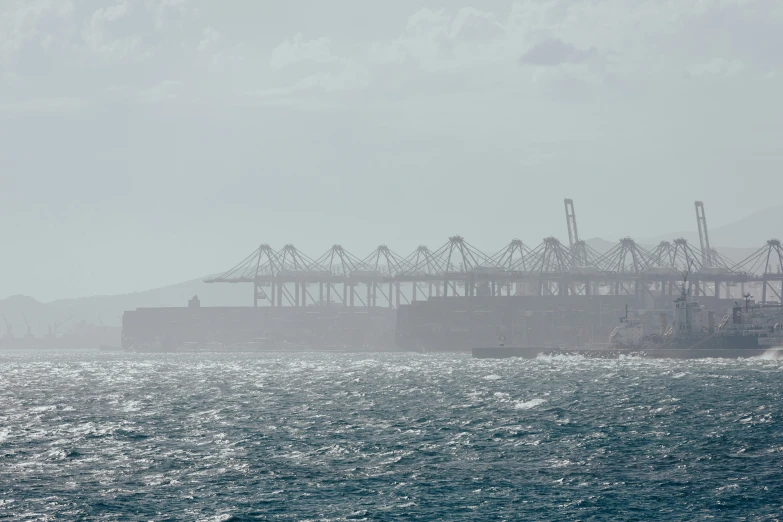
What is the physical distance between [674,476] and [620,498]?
21.0ft

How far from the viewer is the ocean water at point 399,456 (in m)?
44.3

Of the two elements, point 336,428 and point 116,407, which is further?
point 116,407

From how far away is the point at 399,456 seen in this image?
192 ft

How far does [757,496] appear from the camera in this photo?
45.7 meters

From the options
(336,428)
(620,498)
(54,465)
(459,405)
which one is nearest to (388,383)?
(459,405)

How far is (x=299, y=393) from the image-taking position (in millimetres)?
110625

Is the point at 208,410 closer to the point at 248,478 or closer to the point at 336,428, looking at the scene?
the point at 336,428

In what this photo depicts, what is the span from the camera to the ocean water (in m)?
44.3

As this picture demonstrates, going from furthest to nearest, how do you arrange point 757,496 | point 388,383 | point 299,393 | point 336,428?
point 388,383 → point 299,393 → point 336,428 → point 757,496

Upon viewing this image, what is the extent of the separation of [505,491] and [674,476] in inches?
363

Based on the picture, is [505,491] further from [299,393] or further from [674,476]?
[299,393]

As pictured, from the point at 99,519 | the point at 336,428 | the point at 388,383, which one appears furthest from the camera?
the point at 388,383

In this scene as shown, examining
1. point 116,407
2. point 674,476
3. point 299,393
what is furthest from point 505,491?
point 299,393

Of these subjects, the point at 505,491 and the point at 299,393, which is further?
the point at 299,393
